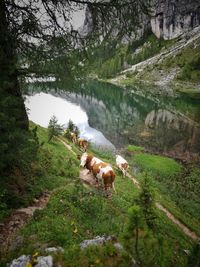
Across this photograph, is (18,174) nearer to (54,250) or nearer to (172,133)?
(54,250)

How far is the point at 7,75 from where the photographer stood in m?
10.2

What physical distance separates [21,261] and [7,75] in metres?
5.95

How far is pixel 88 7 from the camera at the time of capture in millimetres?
11641

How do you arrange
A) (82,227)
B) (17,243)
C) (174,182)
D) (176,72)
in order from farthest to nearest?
(176,72) → (174,182) → (82,227) → (17,243)

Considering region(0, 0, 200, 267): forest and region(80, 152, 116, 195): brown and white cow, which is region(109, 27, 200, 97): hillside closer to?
region(80, 152, 116, 195): brown and white cow

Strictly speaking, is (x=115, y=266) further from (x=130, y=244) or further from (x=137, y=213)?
(x=137, y=213)

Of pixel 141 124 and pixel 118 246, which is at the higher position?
pixel 118 246

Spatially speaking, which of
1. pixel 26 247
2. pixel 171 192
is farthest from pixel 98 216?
pixel 171 192

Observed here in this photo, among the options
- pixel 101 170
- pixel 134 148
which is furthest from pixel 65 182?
pixel 134 148

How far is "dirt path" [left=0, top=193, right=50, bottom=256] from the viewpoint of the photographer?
8.74 metres

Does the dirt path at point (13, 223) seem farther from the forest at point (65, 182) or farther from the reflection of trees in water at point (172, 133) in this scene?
the reflection of trees in water at point (172, 133)

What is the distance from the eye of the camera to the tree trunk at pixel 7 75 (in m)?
8.87

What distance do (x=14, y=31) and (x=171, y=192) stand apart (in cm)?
1953

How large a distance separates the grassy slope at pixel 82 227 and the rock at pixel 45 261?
213 millimetres
